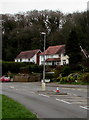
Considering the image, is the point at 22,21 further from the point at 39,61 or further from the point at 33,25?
the point at 39,61

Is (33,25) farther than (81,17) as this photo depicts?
Yes

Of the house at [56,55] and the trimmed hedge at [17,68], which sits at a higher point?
the house at [56,55]

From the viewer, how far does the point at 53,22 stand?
91125 millimetres

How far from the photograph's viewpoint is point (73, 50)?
204 feet

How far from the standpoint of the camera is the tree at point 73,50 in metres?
61.0

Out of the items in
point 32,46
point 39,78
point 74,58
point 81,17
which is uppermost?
point 81,17

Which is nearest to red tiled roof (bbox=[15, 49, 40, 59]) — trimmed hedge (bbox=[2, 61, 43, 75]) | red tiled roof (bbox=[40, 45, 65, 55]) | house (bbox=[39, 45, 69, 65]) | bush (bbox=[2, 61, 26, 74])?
house (bbox=[39, 45, 69, 65])

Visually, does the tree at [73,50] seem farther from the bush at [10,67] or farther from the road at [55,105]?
the road at [55,105]

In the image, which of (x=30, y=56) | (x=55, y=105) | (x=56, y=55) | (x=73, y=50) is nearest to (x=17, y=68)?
(x=73, y=50)

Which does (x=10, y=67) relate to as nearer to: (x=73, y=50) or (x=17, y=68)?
(x=17, y=68)

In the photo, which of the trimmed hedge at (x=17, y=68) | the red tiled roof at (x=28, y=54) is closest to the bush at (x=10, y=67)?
the trimmed hedge at (x=17, y=68)

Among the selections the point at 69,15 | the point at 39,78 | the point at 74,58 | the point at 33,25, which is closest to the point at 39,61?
the point at 33,25

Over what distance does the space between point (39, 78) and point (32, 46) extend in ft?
132

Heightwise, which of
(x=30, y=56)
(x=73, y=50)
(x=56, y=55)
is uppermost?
(x=30, y=56)
